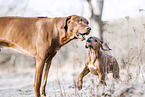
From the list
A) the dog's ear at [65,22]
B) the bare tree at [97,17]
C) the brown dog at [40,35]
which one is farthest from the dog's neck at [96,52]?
the bare tree at [97,17]

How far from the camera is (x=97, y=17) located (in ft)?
30.1

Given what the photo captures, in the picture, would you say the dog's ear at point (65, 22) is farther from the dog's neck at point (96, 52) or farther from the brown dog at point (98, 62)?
the dog's neck at point (96, 52)

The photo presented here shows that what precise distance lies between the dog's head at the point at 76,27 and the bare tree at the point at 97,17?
5.14 m

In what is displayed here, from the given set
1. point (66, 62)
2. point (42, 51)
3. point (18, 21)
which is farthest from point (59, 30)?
point (66, 62)

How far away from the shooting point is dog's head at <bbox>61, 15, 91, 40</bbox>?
12.4 feet

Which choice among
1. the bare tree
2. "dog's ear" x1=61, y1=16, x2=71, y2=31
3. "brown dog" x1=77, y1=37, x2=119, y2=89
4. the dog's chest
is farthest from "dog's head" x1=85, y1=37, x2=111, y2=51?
the bare tree

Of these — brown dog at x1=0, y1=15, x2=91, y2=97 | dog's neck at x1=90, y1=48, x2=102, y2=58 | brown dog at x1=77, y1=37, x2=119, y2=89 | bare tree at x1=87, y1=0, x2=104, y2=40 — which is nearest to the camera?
brown dog at x1=0, y1=15, x2=91, y2=97

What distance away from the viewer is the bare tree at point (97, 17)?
29.6ft


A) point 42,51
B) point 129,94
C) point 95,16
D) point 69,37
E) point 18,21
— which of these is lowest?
point 129,94

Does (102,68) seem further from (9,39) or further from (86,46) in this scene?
(9,39)

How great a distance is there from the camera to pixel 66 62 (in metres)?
18.6

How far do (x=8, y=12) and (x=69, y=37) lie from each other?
37.1 ft

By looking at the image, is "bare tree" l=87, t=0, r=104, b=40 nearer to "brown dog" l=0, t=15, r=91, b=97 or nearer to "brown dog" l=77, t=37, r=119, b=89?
"brown dog" l=77, t=37, r=119, b=89

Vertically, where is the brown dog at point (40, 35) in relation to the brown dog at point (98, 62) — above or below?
above
